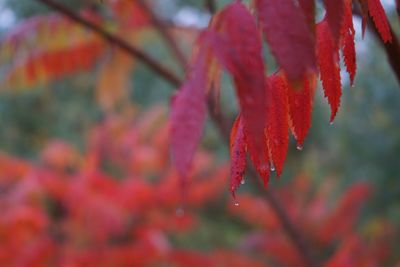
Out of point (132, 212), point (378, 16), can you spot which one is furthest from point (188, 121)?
point (132, 212)

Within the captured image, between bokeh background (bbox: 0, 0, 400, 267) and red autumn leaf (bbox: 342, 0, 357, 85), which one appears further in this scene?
bokeh background (bbox: 0, 0, 400, 267)

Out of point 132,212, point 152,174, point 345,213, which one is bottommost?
point 152,174

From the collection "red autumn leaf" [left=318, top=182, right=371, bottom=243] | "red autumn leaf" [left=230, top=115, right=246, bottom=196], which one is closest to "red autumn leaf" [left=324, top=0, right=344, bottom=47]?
"red autumn leaf" [left=230, top=115, right=246, bottom=196]

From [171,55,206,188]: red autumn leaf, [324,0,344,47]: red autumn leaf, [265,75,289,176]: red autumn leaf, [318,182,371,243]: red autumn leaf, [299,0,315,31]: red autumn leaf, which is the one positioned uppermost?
[299,0,315,31]: red autumn leaf

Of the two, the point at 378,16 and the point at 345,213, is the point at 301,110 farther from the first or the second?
the point at 345,213

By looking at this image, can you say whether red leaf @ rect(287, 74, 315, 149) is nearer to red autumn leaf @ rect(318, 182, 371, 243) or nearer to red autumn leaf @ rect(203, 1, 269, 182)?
red autumn leaf @ rect(203, 1, 269, 182)

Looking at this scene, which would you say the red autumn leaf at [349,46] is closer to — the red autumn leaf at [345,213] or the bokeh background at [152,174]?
the bokeh background at [152,174]
